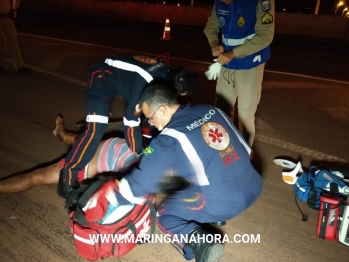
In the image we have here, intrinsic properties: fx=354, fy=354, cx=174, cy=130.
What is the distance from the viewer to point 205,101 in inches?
216

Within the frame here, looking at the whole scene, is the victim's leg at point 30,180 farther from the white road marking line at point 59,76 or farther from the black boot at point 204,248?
the white road marking line at point 59,76

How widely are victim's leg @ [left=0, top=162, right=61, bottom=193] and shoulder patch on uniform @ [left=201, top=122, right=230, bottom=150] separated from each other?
1784mm

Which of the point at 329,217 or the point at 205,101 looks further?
the point at 205,101

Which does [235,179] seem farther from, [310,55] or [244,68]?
[310,55]

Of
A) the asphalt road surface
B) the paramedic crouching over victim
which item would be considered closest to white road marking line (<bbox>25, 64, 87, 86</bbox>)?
the asphalt road surface

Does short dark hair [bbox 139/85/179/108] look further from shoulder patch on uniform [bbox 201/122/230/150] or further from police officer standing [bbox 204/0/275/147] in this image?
police officer standing [bbox 204/0/275/147]

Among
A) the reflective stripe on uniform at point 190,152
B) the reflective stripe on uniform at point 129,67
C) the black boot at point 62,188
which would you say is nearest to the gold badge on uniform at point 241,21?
the reflective stripe on uniform at point 129,67

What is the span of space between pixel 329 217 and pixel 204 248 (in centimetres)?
110

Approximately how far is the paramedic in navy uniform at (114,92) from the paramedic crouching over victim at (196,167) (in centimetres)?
51

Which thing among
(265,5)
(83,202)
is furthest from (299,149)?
(83,202)

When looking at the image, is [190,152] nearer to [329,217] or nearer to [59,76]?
[329,217]

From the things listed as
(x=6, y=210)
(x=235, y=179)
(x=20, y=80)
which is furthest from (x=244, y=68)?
(x=20, y=80)

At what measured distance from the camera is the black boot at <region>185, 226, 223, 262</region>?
2209mm

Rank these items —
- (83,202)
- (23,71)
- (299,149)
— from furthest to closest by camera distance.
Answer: (23,71) → (299,149) → (83,202)
